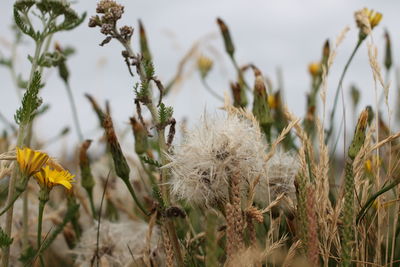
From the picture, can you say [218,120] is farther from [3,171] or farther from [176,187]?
[3,171]

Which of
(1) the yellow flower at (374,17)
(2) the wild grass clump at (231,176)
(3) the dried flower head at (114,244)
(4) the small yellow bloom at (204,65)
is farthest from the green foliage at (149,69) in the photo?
(4) the small yellow bloom at (204,65)

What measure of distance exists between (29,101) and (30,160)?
0.20 m

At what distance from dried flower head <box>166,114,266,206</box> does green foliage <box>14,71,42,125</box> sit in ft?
1.46

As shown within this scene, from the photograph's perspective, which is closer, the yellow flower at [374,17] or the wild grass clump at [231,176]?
the wild grass clump at [231,176]

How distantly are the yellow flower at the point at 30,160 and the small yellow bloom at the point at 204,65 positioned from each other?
2.61 m

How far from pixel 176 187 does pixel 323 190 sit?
16.3 inches

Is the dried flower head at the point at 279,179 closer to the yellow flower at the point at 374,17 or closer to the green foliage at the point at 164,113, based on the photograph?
the green foliage at the point at 164,113

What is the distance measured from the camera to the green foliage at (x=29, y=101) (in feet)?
5.59

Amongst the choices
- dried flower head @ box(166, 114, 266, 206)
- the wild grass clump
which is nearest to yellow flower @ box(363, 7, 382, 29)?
the wild grass clump

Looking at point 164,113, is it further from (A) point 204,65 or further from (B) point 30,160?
(A) point 204,65

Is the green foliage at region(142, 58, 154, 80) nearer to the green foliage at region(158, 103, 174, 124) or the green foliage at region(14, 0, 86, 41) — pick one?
the green foliage at region(158, 103, 174, 124)

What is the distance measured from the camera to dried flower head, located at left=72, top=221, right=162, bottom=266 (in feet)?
7.95

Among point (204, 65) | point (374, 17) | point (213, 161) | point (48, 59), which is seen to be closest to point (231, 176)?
point (213, 161)

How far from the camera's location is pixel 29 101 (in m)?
1.75
